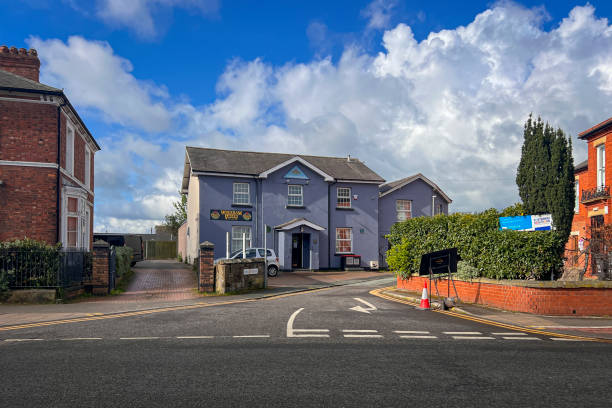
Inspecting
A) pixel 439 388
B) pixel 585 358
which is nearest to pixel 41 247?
pixel 439 388

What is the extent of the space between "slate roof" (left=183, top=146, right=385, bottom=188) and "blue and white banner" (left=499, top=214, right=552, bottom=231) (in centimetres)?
1973

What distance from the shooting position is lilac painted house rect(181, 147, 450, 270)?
30.6 meters

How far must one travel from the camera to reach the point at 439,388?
5.79 metres

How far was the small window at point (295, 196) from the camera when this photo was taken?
32.7 m

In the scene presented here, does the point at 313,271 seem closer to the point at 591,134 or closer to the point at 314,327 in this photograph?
the point at 591,134

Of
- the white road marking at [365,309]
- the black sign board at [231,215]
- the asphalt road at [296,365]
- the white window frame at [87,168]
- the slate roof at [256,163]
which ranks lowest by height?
the white road marking at [365,309]

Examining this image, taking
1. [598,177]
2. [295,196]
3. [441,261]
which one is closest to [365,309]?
[441,261]

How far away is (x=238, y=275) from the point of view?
18.6 m

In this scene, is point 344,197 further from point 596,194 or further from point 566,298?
point 566,298

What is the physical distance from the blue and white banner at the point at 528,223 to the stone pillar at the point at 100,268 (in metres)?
13.0

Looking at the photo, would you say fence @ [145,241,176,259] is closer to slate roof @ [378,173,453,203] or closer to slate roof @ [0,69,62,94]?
slate roof @ [378,173,453,203]

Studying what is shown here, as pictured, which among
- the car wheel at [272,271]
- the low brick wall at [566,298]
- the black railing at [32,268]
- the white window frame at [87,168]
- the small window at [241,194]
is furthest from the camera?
the small window at [241,194]

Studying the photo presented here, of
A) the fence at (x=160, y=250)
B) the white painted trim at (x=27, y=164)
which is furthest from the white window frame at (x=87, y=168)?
the fence at (x=160, y=250)

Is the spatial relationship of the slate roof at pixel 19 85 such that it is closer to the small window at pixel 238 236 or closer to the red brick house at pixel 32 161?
the red brick house at pixel 32 161
